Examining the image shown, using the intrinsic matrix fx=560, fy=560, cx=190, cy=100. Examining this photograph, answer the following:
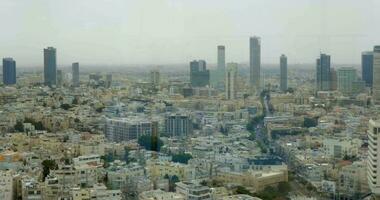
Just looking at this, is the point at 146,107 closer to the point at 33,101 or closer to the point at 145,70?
the point at 145,70

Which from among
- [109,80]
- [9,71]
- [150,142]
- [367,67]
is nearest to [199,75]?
[109,80]

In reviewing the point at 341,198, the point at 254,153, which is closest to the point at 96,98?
the point at 254,153

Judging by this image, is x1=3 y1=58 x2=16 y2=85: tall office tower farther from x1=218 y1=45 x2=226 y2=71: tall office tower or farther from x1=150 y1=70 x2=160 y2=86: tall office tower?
x1=218 y1=45 x2=226 y2=71: tall office tower

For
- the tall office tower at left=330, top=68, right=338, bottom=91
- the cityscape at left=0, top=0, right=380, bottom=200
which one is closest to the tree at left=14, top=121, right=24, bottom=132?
the cityscape at left=0, top=0, right=380, bottom=200

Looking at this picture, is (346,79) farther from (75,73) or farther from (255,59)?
(75,73)

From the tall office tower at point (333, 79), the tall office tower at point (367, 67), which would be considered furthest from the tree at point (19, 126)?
the tall office tower at point (367, 67)

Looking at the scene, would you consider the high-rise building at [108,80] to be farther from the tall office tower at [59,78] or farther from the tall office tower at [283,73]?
the tall office tower at [283,73]

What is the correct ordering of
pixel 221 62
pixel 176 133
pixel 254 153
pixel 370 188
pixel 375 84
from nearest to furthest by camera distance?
pixel 370 188 < pixel 254 153 < pixel 375 84 < pixel 176 133 < pixel 221 62
